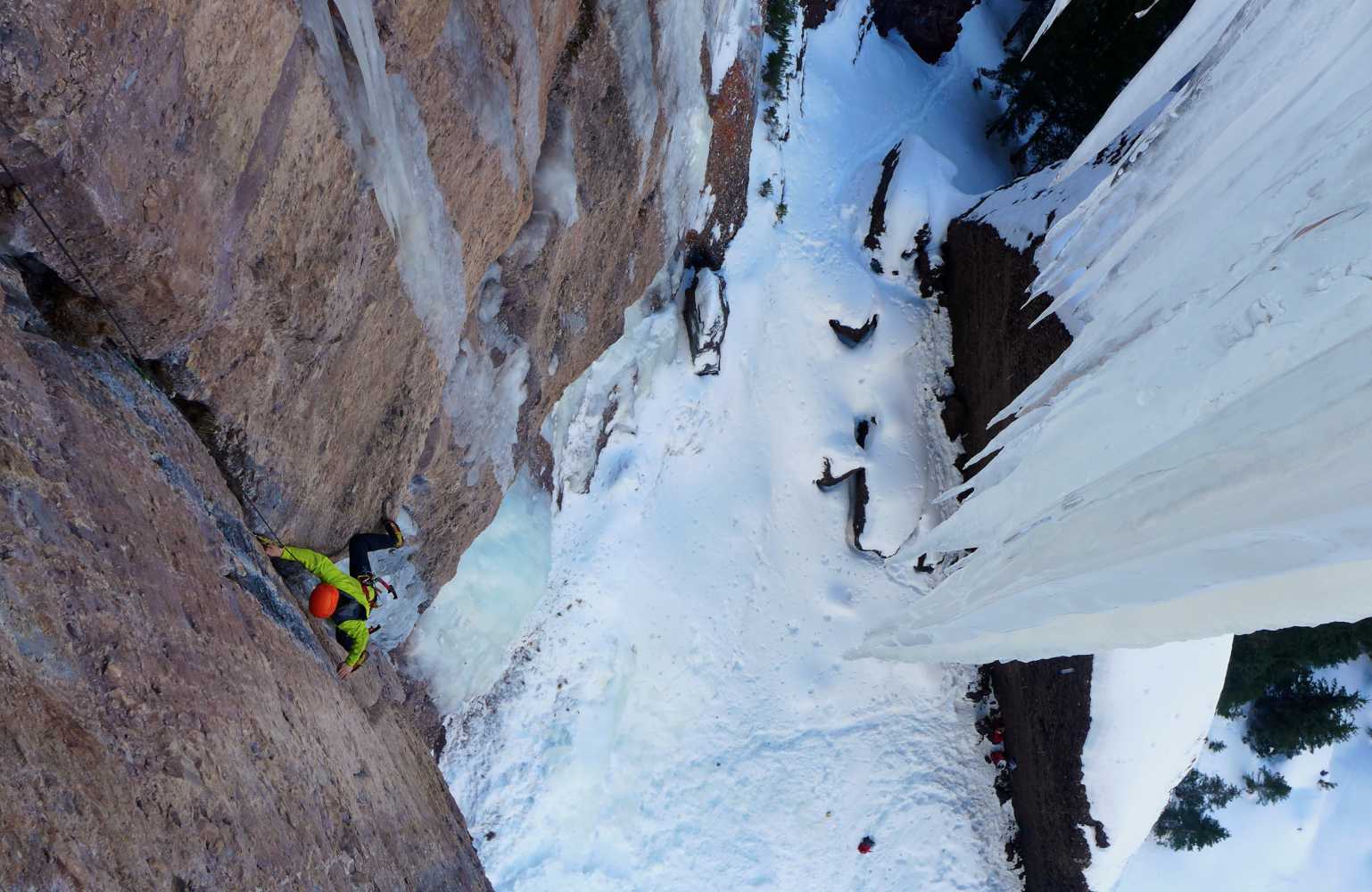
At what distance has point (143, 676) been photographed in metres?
2.12

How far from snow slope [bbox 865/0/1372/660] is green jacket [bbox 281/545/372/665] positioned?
3332 mm

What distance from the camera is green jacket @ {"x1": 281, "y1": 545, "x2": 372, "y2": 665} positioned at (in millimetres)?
3719

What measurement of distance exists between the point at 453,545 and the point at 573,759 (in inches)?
95.3

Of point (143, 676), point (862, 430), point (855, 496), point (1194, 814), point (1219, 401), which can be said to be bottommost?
point (143, 676)

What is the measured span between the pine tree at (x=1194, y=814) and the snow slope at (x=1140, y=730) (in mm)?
3559

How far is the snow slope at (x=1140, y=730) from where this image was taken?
686 cm

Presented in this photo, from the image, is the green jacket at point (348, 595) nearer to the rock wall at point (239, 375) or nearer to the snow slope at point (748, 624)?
the rock wall at point (239, 375)

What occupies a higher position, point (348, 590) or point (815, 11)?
point (815, 11)

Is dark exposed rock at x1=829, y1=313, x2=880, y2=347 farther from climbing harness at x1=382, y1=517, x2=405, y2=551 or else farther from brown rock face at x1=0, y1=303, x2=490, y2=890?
brown rock face at x1=0, y1=303, x2=490, y2=890

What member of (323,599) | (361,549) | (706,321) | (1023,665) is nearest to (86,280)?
(323,599)

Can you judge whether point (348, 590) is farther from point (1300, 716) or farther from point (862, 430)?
point (1300, 716)

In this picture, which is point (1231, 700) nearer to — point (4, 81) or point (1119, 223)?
point (1119, 223)

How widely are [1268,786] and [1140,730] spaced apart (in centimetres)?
549

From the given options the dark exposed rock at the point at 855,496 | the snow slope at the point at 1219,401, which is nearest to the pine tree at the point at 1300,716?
the dark exposed rock at the point at 855,496
